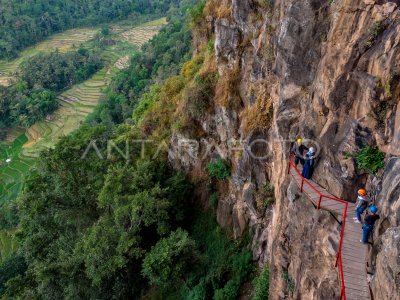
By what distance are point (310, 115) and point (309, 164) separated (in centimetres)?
167

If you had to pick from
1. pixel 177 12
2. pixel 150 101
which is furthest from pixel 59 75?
pixel 150 101

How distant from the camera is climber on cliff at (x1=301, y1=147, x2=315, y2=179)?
11359 mm

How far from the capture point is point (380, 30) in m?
9.67

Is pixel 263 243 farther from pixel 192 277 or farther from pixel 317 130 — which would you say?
pixel 317 130

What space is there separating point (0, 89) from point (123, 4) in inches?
2088

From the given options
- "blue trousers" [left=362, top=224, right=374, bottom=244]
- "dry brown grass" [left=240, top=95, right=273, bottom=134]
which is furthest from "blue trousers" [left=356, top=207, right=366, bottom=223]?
"dry brown grass" [left=240, top=95, right=273, bottom=134]

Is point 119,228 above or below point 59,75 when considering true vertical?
above

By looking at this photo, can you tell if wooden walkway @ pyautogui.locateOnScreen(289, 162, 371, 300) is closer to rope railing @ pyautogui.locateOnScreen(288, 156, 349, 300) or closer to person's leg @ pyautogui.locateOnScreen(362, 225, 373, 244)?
rope railing @ pyautogui.locateOnScreen(288, 156, 349, 300)

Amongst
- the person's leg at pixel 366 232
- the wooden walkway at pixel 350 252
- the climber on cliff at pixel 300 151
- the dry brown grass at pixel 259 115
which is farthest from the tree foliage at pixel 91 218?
the person's leg at pixel 366 232

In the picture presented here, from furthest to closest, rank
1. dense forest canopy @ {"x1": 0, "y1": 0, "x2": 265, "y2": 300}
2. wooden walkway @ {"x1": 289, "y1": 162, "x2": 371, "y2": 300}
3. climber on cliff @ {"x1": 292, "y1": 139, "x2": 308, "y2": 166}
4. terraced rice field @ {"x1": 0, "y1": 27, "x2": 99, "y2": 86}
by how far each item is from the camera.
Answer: terraced rice field @ {"x1": 0, "y1": 27, "x2": 99, "y2": 86} < dense forest canopy @ {"x1": 0, "y1": 0, "x2": 265, "y2": 300} < climber on cliff @ {"x1": 292, "y1": 139, "x2": 308, "y2": 166} < wooden walkway @ {"x1": 289, "y1": 162, "x2": 371, "y2": 300}

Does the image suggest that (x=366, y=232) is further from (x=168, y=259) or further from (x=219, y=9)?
(x=219, y=9)

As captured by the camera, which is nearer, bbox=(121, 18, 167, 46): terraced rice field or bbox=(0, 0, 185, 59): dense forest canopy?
bbox=(0, 0, 185, 59): dense forest canopy

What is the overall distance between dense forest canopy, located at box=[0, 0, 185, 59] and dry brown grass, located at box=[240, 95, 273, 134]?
287 feet

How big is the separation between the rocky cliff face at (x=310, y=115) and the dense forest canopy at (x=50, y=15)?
86503 mm
